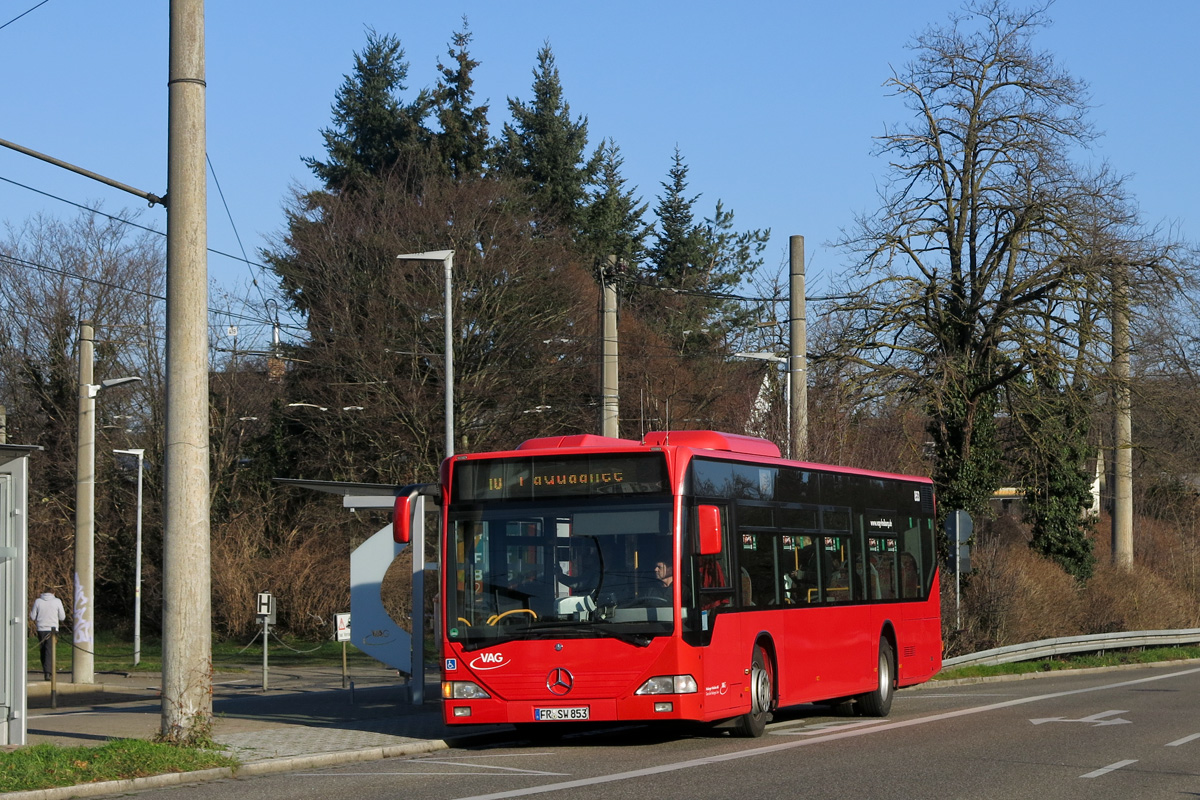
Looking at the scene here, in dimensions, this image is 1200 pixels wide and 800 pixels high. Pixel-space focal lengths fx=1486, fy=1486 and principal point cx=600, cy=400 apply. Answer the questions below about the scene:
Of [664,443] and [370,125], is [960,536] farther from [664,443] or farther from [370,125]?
[370,125]

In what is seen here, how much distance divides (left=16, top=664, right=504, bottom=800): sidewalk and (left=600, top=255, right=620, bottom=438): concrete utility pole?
517cm

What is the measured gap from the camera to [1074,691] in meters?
24.4

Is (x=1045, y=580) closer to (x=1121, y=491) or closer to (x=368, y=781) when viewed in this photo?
(x=1121, y=491)

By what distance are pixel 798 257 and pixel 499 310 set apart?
21.9 meters

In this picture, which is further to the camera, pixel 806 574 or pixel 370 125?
pixel 370 125

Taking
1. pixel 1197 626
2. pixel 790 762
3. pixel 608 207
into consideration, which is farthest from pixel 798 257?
pixel 608 207

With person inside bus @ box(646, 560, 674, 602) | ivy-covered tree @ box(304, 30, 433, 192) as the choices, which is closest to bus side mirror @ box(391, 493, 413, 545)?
person inside bus @ box(646, 560, 674, 602)

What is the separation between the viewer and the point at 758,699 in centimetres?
1588

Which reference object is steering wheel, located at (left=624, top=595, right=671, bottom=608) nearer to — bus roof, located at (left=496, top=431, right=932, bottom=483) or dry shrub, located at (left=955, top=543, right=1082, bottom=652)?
bus roof, located at (left=496, top=431, right=932, bottom=483)

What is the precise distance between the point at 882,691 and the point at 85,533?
15341 millimetres

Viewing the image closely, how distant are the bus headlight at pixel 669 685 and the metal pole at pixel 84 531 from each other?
15.6 meters

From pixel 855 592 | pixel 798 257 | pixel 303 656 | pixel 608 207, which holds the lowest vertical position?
pixel 303 656

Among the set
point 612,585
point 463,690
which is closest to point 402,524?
point 463,690

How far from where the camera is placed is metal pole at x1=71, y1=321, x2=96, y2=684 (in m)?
26.9
